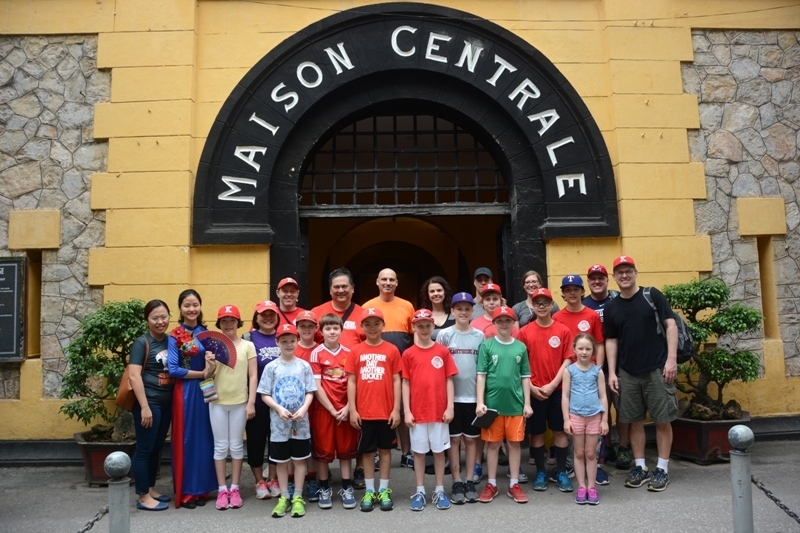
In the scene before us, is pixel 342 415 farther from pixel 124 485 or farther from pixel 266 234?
pixel 266 234

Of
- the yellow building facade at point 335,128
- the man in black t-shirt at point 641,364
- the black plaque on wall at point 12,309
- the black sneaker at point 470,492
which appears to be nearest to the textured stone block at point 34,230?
the yellow building facade at point 335,128

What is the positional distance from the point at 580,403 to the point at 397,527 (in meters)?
1.80

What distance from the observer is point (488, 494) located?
18.7 ft

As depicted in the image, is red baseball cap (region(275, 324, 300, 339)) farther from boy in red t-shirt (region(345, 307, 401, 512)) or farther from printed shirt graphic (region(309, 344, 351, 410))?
boy in red t-shirt (region(345, 307, 401, 512))

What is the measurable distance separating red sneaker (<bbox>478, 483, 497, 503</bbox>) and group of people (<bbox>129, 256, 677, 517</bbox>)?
1 centimetres

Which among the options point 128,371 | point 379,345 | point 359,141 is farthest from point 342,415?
point 359,141

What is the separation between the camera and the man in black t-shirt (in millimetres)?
6082

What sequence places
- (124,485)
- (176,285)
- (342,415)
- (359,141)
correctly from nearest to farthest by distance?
(124,485) < (342,415) < (176,285) < (359,141)

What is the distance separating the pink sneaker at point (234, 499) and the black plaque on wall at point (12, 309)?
11.3 ft

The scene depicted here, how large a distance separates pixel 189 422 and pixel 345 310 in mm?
1660

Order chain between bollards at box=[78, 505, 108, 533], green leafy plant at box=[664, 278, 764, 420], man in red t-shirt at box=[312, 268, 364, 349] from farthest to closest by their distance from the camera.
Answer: green leafy plant at box=[664, 278, 764, 420]
man in red t-shirt at box=[312, 268, 364, 349]
chain between bollards at box=[78, 505, 108, 533]

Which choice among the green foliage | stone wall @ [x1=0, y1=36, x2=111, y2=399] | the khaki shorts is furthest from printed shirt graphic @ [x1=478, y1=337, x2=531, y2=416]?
stone wall @ [x1=0, y1=36, x2=111, y2=399]

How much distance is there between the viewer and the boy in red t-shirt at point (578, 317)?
6.18 metres

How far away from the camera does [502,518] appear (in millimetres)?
5332
